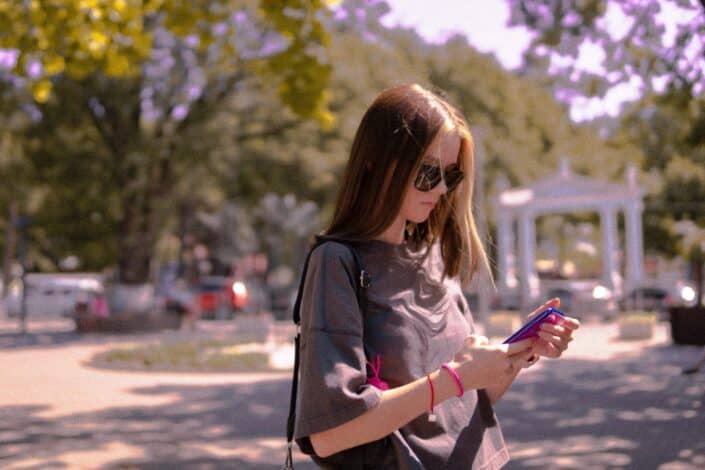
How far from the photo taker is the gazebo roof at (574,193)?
A: 107 ft

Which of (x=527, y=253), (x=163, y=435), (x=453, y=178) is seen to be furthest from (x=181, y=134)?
(x=453, y=178)

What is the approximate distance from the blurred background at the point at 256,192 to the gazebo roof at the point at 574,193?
0.24ft

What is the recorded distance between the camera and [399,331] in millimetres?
1915

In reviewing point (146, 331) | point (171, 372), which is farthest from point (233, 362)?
point (146, 331)

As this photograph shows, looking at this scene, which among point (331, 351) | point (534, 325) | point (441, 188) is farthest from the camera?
point (441, 188)

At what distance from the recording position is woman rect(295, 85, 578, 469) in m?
1.80

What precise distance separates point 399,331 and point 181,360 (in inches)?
557

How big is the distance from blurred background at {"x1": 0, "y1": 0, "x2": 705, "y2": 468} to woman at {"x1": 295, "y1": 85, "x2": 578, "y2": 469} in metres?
0.29

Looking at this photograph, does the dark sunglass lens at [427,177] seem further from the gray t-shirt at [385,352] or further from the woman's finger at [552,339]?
the woman's finger at [552,339]

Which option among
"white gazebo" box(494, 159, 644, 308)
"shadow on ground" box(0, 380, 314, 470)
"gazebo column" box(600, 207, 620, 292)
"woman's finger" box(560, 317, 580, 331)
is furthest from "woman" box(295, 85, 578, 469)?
"gazebo column" box(600, 207, 620, 292)

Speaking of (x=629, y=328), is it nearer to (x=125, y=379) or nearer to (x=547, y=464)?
(x=125, y=379)

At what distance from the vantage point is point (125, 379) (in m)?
14.1

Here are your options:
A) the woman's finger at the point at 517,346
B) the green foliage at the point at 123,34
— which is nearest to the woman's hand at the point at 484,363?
the woman's finger at the point at 517,346

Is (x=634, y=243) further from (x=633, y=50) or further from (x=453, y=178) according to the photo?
(x=453, y=178)
